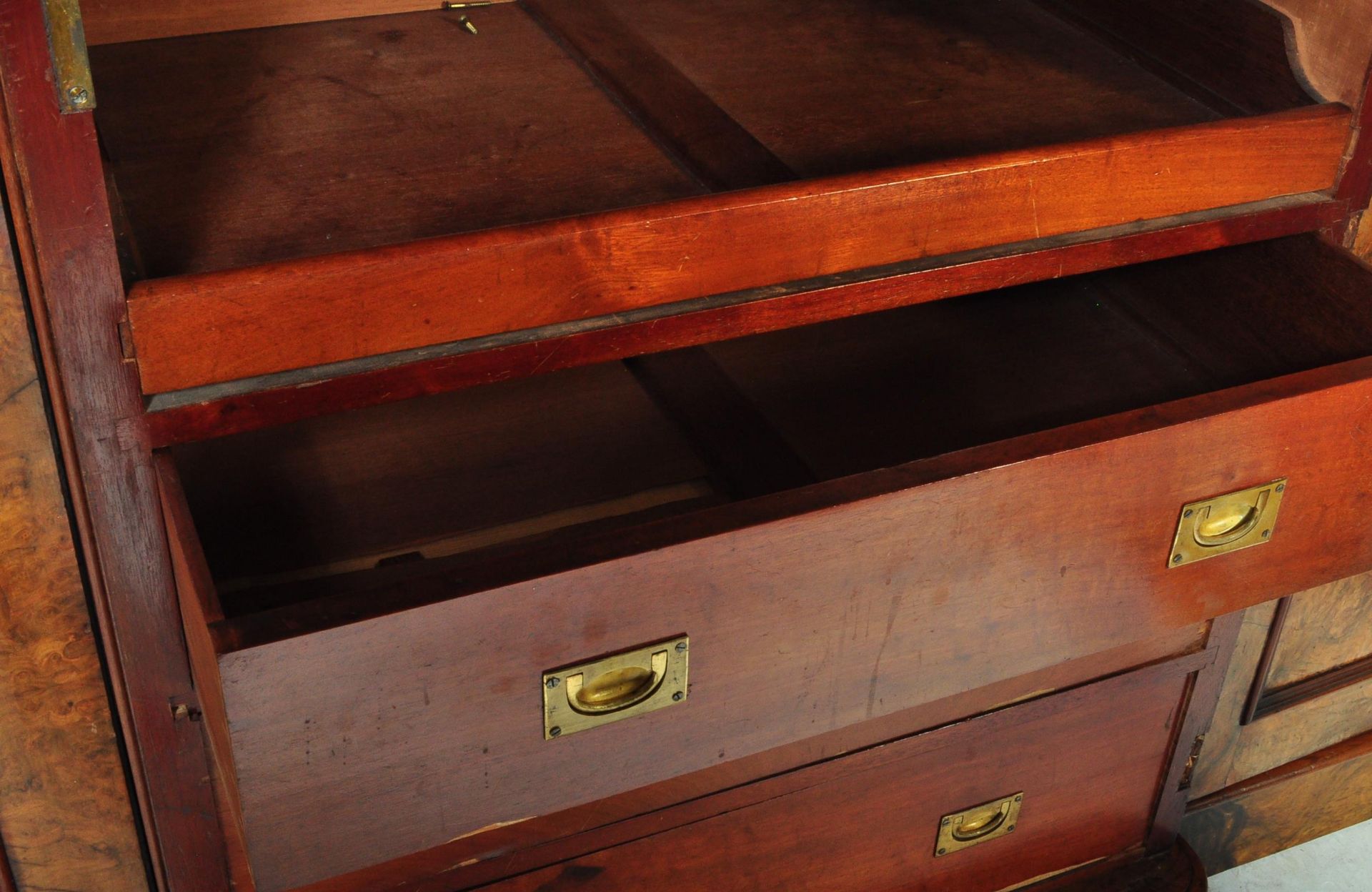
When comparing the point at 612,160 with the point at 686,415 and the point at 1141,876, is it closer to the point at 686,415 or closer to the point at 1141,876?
the point at 686,415

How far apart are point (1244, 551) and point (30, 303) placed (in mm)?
683

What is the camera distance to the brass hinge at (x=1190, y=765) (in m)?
1.10

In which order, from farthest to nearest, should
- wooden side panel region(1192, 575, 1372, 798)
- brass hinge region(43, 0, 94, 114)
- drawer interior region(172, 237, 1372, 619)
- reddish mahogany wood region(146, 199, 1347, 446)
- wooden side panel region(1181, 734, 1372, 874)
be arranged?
wooden side panel region(1181, 734, 1372, 874), wooden side panel region(1192, 575, 1372, 798), drawer interior region(172, 237, 1372, 619), reddish mahogany wood region(146, 199, 1347, 446), brass hinge region(43, 0, 94, 114)

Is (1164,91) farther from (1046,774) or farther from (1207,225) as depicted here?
(1046,774)

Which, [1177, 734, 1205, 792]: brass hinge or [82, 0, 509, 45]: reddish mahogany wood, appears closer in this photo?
[82, 0, 509, 45]: reddish mahogany wood

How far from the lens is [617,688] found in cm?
65

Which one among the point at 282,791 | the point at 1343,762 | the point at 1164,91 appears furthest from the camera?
the point at 1343,762

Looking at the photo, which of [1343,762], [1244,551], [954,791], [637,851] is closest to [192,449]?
[637,851]

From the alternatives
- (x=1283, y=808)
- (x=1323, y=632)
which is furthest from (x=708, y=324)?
(x=1283, y=808)

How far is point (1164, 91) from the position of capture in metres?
0.96

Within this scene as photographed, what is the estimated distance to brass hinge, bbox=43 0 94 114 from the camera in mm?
554

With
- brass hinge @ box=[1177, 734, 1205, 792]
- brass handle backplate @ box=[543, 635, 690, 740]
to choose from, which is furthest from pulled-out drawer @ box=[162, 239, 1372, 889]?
brass hinge @ box=[1177, 734, 1205, 792]

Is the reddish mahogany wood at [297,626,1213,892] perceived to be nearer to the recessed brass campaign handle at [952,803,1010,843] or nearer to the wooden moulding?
the recessed brass campaign handle at [952,803,1010,843]

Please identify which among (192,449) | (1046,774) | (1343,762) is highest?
Answer: (192,449)
